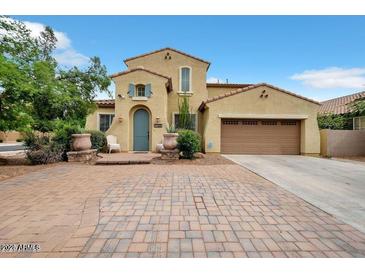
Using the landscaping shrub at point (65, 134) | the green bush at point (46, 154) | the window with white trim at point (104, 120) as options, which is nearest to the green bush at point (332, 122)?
the window with white trim at point (104, 120)

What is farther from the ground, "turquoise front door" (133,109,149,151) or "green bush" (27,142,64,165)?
"turquoise front door" (133,109,149,151)

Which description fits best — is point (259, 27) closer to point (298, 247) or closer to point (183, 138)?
point (183, 138)

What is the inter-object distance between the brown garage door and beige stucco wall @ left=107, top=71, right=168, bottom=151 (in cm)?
442

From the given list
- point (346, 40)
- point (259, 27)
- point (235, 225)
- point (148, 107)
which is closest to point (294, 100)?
point (346, 40)

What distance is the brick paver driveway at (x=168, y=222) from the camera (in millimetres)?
2635

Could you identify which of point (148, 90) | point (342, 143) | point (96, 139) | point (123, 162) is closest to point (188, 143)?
point (123, 162)

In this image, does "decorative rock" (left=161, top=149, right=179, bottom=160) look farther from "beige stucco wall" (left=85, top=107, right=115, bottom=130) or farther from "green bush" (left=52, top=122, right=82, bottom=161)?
"beige stucco wall" (left=85, top=107, right=115, bottom=130)

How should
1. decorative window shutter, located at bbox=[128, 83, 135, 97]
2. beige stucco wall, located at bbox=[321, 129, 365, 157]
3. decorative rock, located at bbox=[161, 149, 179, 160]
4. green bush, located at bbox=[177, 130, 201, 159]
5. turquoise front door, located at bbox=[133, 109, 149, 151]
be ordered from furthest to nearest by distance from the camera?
turquoise front door, located at bbox=[133, 109, 149, 151] → decorative window shutter, located at bbox=[128, 83, 135, 97] → beige stucco wall, located at bbox=[321, 129, 365, 157] → decorative rock, located at bbox=[161, 149, 179, 160] → green bush, located at bbox=[177, 130, 201, 159]

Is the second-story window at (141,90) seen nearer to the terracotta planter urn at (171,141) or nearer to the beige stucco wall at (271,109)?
the beige stucco wall at (271,109)

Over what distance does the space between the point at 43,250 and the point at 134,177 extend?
407 cm

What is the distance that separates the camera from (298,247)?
2693 millimetres

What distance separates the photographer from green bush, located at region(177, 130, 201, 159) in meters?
10.1

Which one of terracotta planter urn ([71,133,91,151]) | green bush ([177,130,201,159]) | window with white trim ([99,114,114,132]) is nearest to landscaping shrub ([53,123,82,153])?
terracotta planter urn ([71,133,91,151])

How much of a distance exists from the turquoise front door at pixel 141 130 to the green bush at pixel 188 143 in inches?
182
